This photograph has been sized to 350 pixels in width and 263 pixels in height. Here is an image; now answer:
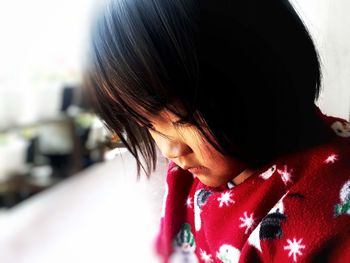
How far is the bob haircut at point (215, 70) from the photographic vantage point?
39cm

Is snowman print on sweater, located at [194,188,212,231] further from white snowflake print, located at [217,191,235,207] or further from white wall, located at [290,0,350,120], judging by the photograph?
white wall, located at [290,0,350,120]

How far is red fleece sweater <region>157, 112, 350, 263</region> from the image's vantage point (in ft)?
1.41

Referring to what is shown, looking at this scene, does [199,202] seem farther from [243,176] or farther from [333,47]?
[333,47]

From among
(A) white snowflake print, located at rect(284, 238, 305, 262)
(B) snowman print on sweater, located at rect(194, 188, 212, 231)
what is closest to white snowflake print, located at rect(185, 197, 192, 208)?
(B) snowman print on sweater, located at rect(194, 188, 212, 231)

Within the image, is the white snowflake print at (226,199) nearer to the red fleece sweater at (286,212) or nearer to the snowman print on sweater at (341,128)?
the red fleece sweater at (286,212)

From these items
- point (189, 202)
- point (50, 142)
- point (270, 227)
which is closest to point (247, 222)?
point (270, 227)

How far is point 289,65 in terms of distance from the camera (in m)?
0.44

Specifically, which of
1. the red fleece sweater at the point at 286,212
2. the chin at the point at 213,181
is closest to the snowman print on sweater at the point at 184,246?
the red fleece sweater at the point at 286,212

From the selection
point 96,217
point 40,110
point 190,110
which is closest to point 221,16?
point 190,110

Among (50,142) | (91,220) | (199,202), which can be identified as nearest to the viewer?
(50,142)

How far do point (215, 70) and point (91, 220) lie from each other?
26 centimetres

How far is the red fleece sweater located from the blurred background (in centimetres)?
16

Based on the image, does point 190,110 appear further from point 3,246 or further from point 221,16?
point 3,246

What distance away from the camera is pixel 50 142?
0.39 metres
